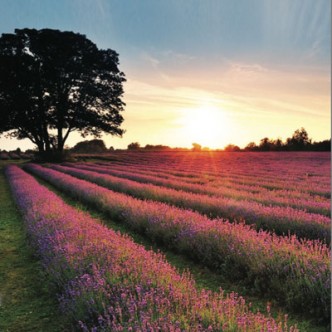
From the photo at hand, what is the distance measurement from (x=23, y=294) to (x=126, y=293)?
88.6 inches

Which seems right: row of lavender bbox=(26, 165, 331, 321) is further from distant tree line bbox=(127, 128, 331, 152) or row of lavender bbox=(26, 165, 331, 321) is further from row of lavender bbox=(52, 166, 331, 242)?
distant tree line bbox=(127, 128, 331, 152)

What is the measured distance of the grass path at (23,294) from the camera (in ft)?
13.2

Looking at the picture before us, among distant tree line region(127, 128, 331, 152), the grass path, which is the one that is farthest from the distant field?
distant tree line region(127, 128, 331, 152)

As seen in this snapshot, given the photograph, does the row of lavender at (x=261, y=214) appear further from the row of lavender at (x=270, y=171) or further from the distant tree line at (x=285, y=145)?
the distant tree line at (x=285, y=145)

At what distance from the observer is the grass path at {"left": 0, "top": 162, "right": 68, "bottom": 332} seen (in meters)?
4.02

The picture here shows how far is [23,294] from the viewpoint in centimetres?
490

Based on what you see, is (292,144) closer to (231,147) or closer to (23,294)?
(231,147)

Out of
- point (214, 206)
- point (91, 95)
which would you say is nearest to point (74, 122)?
point (91, 95)

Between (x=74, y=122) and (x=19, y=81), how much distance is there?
709 cm

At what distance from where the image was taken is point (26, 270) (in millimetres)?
5887

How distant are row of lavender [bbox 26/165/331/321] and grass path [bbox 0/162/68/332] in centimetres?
247

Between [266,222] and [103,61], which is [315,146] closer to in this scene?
[103,61]

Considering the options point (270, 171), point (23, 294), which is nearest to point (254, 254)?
point (23, 294)

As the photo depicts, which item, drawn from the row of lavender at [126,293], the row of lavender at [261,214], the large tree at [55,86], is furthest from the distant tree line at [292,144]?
the row of lavender at [126,293]
